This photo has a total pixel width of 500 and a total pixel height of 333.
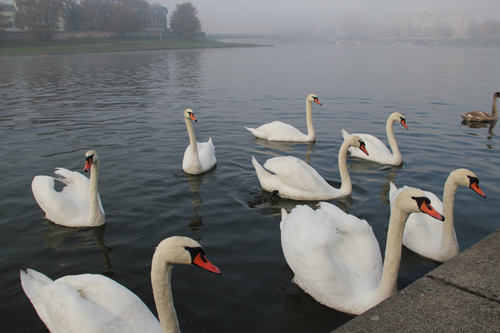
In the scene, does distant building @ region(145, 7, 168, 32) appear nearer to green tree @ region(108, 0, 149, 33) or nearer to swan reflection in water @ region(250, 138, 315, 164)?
green tree @ region(108, 0, 149, 33)

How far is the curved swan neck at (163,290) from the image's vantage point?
2846 mm

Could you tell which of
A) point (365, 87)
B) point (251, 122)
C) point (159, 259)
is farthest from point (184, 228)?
point (365, 87)

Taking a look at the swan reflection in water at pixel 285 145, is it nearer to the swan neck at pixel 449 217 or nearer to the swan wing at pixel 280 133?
the swan wing at pixel 280 133

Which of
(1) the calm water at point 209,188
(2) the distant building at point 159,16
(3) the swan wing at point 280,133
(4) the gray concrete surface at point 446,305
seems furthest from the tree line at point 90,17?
(4) the gray concrete surface at point 446,305

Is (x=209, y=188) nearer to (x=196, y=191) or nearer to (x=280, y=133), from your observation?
(x=196, y=191)

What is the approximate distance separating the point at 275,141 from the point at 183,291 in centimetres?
706

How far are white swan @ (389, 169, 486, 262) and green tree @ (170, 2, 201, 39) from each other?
143159mm

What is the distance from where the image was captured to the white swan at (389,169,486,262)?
14.4ft

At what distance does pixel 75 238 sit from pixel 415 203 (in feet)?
13.9

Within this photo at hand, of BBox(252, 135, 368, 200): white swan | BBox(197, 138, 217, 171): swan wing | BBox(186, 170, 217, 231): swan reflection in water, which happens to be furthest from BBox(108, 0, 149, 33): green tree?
BBox(252, 135, 368, 200): white swan

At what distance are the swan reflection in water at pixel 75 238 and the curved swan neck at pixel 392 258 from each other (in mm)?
3071

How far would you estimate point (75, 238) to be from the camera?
5.25m

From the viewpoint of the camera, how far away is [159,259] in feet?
9.29

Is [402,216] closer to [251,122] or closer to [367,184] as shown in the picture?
[367,184]
